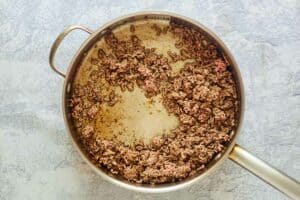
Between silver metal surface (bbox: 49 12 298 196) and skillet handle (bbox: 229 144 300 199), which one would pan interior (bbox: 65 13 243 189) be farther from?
skillet handle (bbox: 229 144 300 199)

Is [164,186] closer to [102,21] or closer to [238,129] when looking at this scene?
[238,129]

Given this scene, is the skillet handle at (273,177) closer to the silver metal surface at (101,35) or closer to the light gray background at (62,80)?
the silver metal surface at (101,35)

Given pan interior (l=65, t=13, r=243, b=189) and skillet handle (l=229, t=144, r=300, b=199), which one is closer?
skillet handle (l=229, t=144, r=300, b=199)

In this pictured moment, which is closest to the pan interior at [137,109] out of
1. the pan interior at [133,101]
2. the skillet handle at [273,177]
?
the pan interior at [133,101]

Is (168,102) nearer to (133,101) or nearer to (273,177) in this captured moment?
(133,101)

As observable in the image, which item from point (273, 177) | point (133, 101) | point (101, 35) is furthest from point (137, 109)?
point (273, 177)

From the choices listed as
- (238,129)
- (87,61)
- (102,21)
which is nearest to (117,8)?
(102,21)

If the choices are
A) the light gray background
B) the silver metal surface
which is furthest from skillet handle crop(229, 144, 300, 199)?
the light gray background
